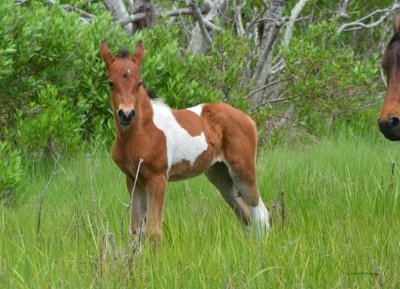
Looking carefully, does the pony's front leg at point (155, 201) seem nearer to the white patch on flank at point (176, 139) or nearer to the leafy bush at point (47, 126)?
the white patch on flank at point (176, 139)

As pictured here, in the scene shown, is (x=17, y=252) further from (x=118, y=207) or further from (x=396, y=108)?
(x=396, y=108)

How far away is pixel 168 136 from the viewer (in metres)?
6.06

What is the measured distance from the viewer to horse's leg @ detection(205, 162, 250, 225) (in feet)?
22.2

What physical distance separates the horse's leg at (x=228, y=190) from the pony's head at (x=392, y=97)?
1604mm

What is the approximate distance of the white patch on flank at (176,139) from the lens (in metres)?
6.07

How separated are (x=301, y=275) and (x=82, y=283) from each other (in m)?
1.21

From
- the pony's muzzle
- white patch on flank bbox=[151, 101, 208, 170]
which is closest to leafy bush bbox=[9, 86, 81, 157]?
white patch on flank bbox=[151, 101, 208, 170]

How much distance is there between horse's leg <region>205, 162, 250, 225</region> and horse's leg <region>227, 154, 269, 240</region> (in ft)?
0.32

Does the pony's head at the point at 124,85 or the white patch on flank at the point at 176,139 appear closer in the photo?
the pony's head at the point at 124,85

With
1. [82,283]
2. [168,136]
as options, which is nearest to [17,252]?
[82,283]

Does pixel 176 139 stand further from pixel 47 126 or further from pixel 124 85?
pixel 47 126

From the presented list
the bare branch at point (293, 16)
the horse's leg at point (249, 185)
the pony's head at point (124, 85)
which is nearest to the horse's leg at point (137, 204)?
the pony's head at point (124, 85)

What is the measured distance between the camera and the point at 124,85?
5.57 metres

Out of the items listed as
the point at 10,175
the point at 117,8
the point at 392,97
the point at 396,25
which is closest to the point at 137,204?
the point at 10,175
